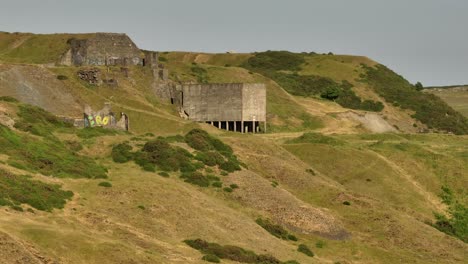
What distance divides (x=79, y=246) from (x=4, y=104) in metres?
34.0

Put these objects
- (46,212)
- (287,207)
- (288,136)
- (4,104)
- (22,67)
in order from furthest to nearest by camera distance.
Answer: (288,136) → (22,67) → (4,104) → (287,207) → (46,212)

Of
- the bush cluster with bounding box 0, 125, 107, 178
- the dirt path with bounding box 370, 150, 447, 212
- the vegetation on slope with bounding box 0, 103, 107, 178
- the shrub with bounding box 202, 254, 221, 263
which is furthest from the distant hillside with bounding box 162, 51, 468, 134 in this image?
the shrub with bounding box 202, 254, 221, 263

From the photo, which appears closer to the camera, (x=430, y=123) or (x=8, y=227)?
(x=8, y=227)

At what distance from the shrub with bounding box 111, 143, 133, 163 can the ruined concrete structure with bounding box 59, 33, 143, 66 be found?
47532mm

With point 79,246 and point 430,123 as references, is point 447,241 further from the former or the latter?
point 430,123

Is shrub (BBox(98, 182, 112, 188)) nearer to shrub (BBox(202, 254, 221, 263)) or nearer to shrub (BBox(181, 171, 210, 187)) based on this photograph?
shrub (BBox(181, 171, 210, 187))

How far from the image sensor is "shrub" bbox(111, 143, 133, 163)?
216ft

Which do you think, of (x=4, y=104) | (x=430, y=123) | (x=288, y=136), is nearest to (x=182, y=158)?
(x=4, y=104)

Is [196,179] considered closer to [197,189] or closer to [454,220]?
[197,189]

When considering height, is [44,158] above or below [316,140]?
above

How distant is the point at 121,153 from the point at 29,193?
1770 cm

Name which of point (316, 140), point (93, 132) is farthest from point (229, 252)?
point (316, 140)

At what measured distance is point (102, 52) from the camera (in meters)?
116

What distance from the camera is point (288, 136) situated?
367 feet
